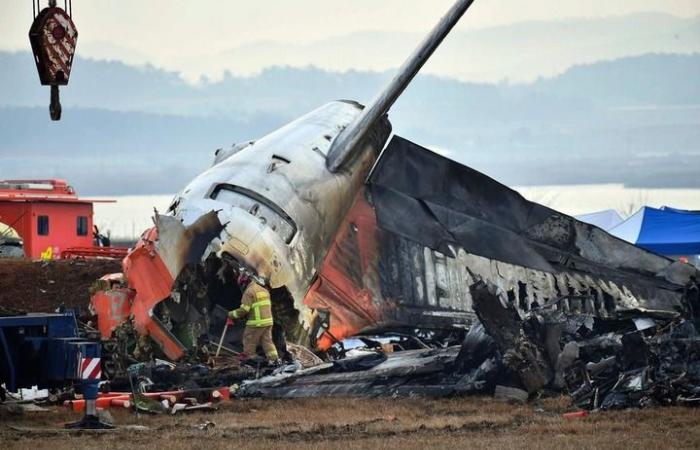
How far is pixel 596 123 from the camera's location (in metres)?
58.2

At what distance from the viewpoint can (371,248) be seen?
29750mm

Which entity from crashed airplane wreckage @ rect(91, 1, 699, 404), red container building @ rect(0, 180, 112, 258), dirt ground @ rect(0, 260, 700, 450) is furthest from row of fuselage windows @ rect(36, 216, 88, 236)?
dirt ground @ rect(0, 260, 700, 450)

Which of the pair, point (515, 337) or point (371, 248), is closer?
point (515, 337)

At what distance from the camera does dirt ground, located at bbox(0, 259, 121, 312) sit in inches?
1308

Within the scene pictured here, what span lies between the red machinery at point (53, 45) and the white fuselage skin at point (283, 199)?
4.38 metres

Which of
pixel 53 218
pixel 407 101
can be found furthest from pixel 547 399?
pixel 407 101

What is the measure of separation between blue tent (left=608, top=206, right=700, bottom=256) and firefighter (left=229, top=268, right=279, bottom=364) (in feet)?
59.9

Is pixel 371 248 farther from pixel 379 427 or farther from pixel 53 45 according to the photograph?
pixel 379 427

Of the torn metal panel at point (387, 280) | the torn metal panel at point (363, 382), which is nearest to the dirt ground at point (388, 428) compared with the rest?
the torn metal panel at point (363, 382)

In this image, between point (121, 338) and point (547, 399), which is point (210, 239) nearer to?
point (121, 338)

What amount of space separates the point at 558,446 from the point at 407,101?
48.1 meters

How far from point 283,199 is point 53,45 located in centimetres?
679

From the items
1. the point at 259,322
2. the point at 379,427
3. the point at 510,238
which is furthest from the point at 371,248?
the point at 379,427

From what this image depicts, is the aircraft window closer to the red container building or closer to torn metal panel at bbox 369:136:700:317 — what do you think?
torn metal panel at bbox 369:136:700:317
